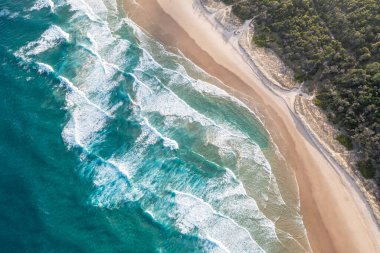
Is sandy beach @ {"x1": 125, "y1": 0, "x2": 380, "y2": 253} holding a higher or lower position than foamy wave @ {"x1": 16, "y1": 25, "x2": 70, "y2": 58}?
higher

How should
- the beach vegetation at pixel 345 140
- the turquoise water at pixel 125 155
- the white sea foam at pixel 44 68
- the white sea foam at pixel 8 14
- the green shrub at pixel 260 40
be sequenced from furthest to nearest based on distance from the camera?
1. the white sea foam at pixel 8 14
2. the green shrub at pixel 260 40
3. the white sea foam at pixel 44 68
4. the beach vegetation at pixel 345 140
5. the turquoise water at pixel 125 155

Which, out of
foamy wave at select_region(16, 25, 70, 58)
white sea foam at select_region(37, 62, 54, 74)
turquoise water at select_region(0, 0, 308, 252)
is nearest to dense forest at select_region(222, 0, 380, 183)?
turquoise water at select_region(0, 0, 308, 252)

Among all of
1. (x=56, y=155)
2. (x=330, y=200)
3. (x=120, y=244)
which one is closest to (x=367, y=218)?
(x=330, y=200)

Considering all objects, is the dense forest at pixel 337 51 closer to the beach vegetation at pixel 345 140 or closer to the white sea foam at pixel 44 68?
the beach vegetation at pixel 345 140

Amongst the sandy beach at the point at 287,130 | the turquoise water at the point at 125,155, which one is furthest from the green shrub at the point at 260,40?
the turquoise water at the point at 125,155

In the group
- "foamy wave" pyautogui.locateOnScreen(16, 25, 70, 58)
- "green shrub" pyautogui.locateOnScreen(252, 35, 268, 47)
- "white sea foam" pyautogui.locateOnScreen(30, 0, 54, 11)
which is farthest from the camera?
"white sea foam" pyautogui.locateOnScreen(30, 0, 54, 11)

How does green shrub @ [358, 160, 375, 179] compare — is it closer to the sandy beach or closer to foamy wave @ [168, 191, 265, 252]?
the sandy beach

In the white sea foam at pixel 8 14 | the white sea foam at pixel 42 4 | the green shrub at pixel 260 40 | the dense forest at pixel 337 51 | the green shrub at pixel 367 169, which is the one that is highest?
the dense forest at pixel 337 51

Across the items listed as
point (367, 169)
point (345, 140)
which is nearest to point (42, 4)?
point (345, 140)
